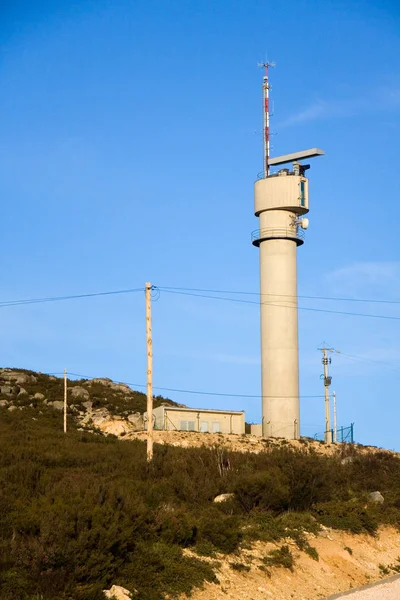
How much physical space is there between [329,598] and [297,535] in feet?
11.8

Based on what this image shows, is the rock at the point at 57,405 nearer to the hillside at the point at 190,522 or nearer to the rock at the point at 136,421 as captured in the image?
the rock at the point at 136,421

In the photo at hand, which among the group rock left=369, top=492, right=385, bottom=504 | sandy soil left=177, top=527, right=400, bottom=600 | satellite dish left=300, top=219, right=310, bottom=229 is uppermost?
satellite dish left=300, top=219, right=310, bottom=229

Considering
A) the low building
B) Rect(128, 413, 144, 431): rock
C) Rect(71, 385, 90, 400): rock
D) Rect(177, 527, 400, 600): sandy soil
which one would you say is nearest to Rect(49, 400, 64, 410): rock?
Rect(71, 385, 90, 400): rock

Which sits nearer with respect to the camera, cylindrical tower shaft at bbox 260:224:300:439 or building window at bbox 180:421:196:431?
cylindrical tower shaft at bbox 260:224:300:439

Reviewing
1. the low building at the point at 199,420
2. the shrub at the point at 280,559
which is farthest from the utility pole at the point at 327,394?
the shrub at the point at 280,559

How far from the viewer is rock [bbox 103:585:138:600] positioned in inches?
733

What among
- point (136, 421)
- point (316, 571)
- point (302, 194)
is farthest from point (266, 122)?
point (316, 571)

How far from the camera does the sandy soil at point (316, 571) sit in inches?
859

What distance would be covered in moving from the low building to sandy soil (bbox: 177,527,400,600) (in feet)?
111

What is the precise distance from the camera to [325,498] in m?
31.3

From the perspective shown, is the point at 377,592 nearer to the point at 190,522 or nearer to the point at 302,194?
the point at 190,522

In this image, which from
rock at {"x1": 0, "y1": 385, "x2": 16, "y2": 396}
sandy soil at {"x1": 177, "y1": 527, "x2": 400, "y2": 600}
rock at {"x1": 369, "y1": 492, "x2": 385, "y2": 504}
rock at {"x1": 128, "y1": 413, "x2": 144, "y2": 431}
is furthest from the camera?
rock at {"x1": 0, "y1": 385, "x2": 16, "y2": 396}

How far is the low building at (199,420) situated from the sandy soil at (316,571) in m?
33.7

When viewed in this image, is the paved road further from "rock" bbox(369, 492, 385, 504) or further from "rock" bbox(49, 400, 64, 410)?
"rock" bbox(49, 400, 64, 410)
